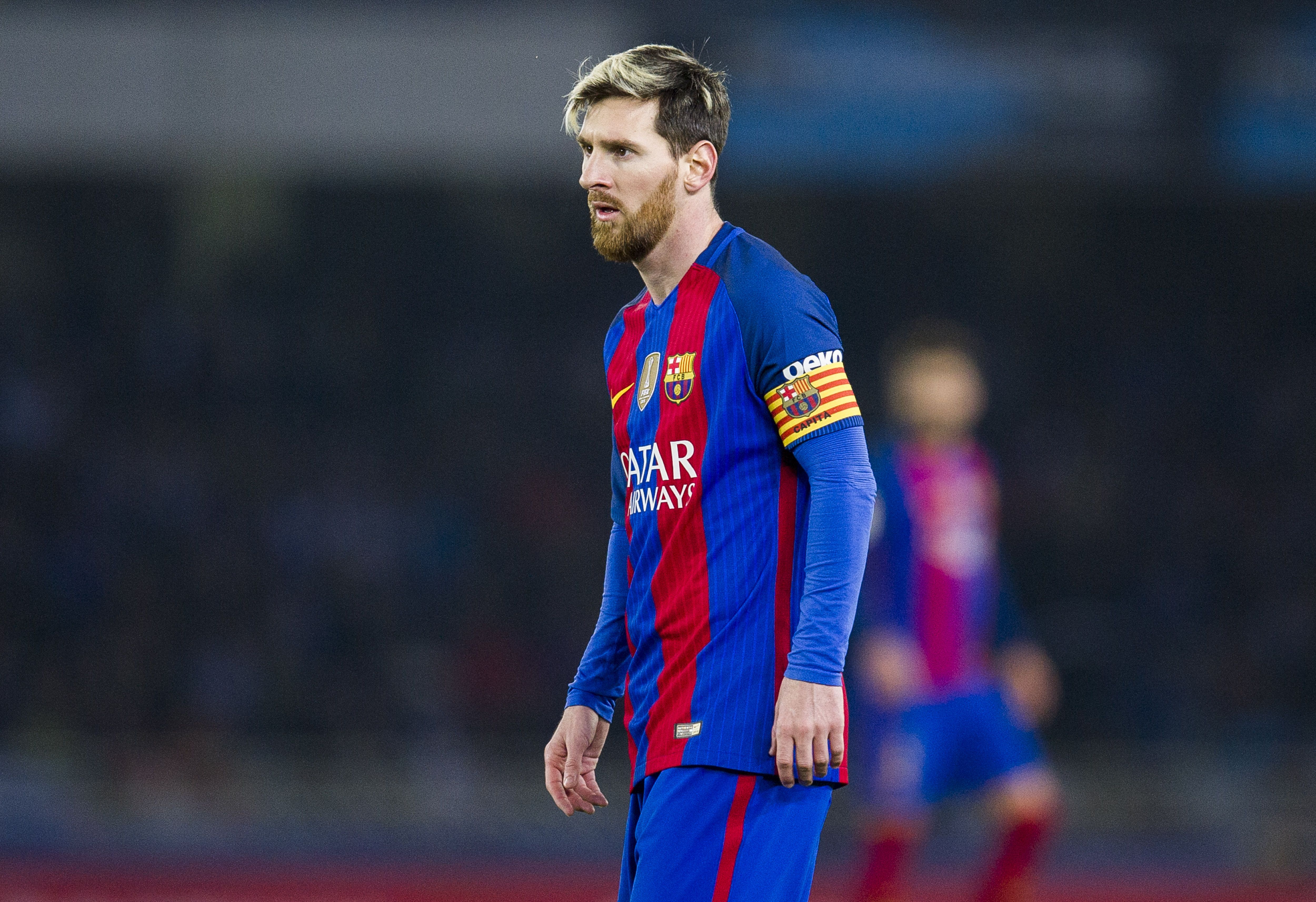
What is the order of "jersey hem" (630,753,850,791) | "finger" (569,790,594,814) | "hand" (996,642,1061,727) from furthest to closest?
"hand" (996,642,1061,727), "finger" (569,790,594,814), "jersey hem" (630,753,850,791)

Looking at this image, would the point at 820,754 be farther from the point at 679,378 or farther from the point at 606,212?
the point at 606,212

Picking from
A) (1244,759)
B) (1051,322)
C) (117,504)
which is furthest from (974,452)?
(1051,322)

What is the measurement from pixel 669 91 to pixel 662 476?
0.65 meters

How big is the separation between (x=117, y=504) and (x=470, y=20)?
4.93 m

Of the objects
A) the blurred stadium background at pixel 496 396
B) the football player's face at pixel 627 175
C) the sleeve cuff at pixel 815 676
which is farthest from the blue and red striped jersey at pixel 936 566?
the sleeve cuff at pixel 815 676

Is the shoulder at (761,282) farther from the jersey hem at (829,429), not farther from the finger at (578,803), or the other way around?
the finger at (578,803)

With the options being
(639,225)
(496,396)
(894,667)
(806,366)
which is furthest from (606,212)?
(496,396)

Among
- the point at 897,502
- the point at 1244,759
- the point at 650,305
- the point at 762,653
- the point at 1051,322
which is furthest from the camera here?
the point at 1051,322

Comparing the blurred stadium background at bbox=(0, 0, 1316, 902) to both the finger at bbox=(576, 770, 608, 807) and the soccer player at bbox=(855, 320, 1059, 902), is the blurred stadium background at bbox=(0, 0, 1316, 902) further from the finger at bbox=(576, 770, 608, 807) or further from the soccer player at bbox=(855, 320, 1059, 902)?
the finger at bbox=(576, 770, 608, 807)

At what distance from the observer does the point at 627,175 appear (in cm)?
260

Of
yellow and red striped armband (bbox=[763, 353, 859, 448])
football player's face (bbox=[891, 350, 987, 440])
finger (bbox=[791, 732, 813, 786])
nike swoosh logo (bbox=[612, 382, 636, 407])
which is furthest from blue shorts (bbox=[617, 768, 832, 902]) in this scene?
football player's face (bbox=[891, 350, 987, 440])

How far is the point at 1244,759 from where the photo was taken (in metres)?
10.4

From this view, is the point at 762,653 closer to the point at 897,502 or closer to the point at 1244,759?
the point at 897,502

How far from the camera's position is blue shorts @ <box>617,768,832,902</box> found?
2.45m
